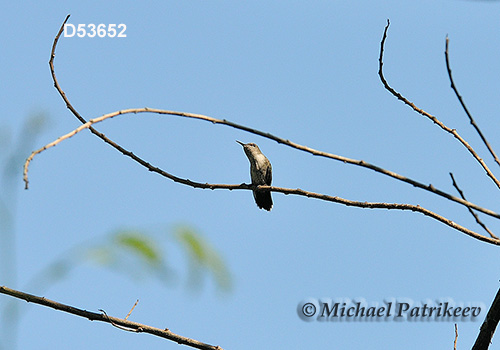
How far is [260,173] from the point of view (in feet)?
31.7

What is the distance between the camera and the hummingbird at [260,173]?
9680 mm

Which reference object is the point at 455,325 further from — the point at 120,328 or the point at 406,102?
the point at 120,328

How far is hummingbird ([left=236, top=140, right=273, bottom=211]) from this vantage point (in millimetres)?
9680

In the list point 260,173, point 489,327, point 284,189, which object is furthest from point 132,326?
point 260,173

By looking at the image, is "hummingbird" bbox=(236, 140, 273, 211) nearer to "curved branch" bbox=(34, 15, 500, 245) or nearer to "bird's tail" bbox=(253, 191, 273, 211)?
"bird's tail" bbox=(253, 191, 273, 211)

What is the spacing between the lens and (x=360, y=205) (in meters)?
2.95

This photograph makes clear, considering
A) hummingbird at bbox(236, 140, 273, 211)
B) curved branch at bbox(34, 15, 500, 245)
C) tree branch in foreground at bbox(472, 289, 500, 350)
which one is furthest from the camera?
hummingbird at bbox(236, 140, 273, 211)

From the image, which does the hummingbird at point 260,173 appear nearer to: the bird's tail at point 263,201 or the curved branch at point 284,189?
the bird's tail at point 263,201

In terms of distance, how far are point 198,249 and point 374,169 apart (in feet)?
3.25

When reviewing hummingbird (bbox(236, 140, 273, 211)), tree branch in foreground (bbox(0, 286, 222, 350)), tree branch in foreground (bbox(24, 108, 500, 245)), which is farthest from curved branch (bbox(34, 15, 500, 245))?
hummingbird (bbox(236, 140, 273, 211))

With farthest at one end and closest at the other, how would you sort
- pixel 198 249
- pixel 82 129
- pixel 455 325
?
pixel 455 325 → pixel 82 129 → pixel 198 249

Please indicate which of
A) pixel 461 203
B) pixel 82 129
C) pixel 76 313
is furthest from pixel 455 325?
pixel 82 129

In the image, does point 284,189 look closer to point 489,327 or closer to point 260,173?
point 489,327

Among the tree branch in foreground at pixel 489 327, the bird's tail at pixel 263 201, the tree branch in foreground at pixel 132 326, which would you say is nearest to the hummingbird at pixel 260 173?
the bird's tail at pixel 263 201
